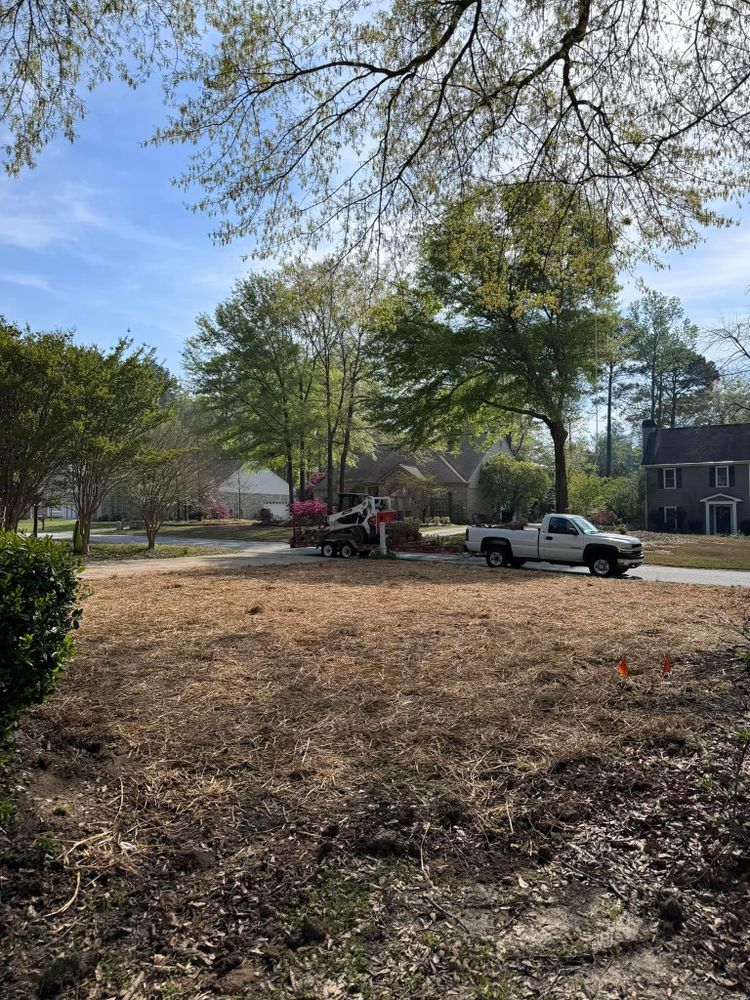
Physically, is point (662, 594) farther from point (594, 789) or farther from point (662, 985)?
point (662, 985)

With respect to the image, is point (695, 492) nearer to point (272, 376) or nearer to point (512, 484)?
point (512, 484)

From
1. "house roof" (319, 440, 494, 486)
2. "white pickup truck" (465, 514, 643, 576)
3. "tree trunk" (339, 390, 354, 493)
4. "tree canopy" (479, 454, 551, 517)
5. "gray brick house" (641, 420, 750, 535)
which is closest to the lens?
"white pickup truck" (465, 514, 643, 576)

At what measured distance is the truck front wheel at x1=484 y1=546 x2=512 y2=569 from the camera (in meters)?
17.5

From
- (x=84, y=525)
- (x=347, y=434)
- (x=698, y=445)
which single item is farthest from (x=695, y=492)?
(x=84, y=525)

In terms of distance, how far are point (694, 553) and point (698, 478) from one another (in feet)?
64.3

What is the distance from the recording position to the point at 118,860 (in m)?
2.65

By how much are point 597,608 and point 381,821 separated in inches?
236

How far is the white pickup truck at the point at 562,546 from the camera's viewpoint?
1537 cm

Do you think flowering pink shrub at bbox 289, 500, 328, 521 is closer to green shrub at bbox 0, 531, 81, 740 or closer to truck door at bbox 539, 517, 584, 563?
truck door at bbox 539, 517, 584, 563

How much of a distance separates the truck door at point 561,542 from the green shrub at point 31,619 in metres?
14.3

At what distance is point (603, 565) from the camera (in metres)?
15.7

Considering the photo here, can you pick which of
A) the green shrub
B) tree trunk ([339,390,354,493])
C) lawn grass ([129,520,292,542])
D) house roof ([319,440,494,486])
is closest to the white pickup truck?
lawn grass ([129,520,292,542])

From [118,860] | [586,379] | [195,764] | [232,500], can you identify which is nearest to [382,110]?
[195,764]

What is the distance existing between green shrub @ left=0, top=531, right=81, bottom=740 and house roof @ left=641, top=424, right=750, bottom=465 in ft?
133
